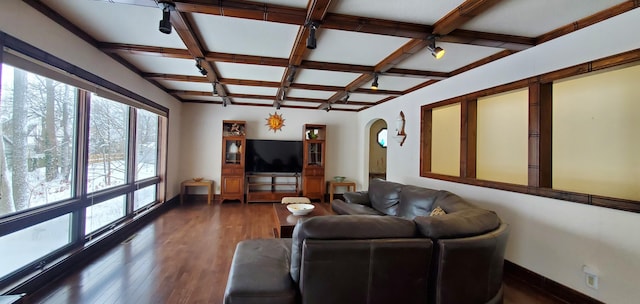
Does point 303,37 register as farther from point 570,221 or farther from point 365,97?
point 365,97

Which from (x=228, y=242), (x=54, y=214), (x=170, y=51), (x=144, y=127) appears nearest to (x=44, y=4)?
(x=170, y=51)

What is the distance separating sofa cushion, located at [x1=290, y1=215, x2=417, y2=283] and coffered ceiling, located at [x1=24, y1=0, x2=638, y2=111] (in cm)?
160

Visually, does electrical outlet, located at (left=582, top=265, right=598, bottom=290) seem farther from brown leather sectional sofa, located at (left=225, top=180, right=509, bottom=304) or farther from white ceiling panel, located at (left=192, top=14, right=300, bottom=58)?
white ceiling panel, located at (left=192, top=14, right=300, bottom=58)

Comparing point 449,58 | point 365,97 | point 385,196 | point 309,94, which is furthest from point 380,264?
point 365,97

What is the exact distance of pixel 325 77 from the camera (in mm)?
4129

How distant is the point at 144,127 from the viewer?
183 inches

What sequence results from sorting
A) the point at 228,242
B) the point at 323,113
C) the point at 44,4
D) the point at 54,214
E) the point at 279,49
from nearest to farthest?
the point at 44,4 < the point at 54,214 < the point at 279,49 < the point at 228,242 < the point at 323,113

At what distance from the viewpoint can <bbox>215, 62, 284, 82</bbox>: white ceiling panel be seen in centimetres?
366

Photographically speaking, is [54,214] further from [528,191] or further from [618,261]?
[618,261]

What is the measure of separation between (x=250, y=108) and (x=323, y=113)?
6.35ft

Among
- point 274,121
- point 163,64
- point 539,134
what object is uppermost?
point 163,64

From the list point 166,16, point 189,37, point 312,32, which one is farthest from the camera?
point 189,37

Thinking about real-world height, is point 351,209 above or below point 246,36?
below

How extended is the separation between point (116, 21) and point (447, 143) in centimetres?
474
